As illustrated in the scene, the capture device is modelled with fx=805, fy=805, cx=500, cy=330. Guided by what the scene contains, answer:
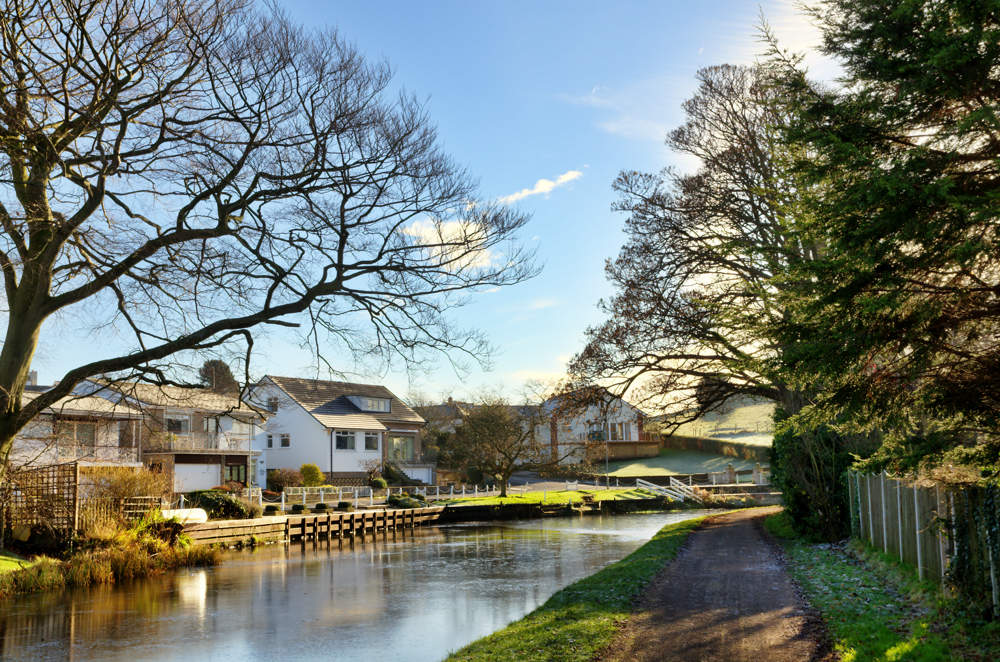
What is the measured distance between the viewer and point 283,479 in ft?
163

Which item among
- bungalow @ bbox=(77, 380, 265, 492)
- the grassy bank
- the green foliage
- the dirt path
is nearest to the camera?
the grassy bank

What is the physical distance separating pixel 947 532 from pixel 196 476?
1689 inches

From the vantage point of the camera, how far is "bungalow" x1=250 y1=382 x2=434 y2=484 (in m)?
54.5

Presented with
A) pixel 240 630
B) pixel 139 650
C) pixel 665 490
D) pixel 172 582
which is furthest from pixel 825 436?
pixel 665 490

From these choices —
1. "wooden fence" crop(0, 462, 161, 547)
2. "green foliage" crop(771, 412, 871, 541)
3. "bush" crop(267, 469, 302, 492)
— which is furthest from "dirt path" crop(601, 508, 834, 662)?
"bush" crop(267, 469, 302, 492)

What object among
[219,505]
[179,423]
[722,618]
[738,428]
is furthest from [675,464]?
[722,618]

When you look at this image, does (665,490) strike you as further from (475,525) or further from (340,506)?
(340,506)

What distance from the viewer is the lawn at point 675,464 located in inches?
2687

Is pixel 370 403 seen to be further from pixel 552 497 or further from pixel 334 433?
pixel 552 497

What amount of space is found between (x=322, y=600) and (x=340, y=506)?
2316cm

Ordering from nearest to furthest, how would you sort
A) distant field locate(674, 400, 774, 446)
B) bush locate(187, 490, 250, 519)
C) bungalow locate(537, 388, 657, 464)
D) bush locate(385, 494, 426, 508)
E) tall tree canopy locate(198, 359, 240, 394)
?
1. tall tree canopy locate(198, 359, 240, 394)
2. bungalow locate(537, 388, 657, 464)
3. bush locate(187, 490, 250, 519)
4. bush locate(385, 494, 426, 508)
5. distant field locate(674, 400, 774, 446)

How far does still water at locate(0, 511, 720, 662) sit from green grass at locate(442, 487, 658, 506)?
17.0m

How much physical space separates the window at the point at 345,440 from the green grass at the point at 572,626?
41427mm

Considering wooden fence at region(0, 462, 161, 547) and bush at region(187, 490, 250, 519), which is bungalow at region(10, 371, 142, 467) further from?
wooden fence at region(0, 462, 161, 547)
